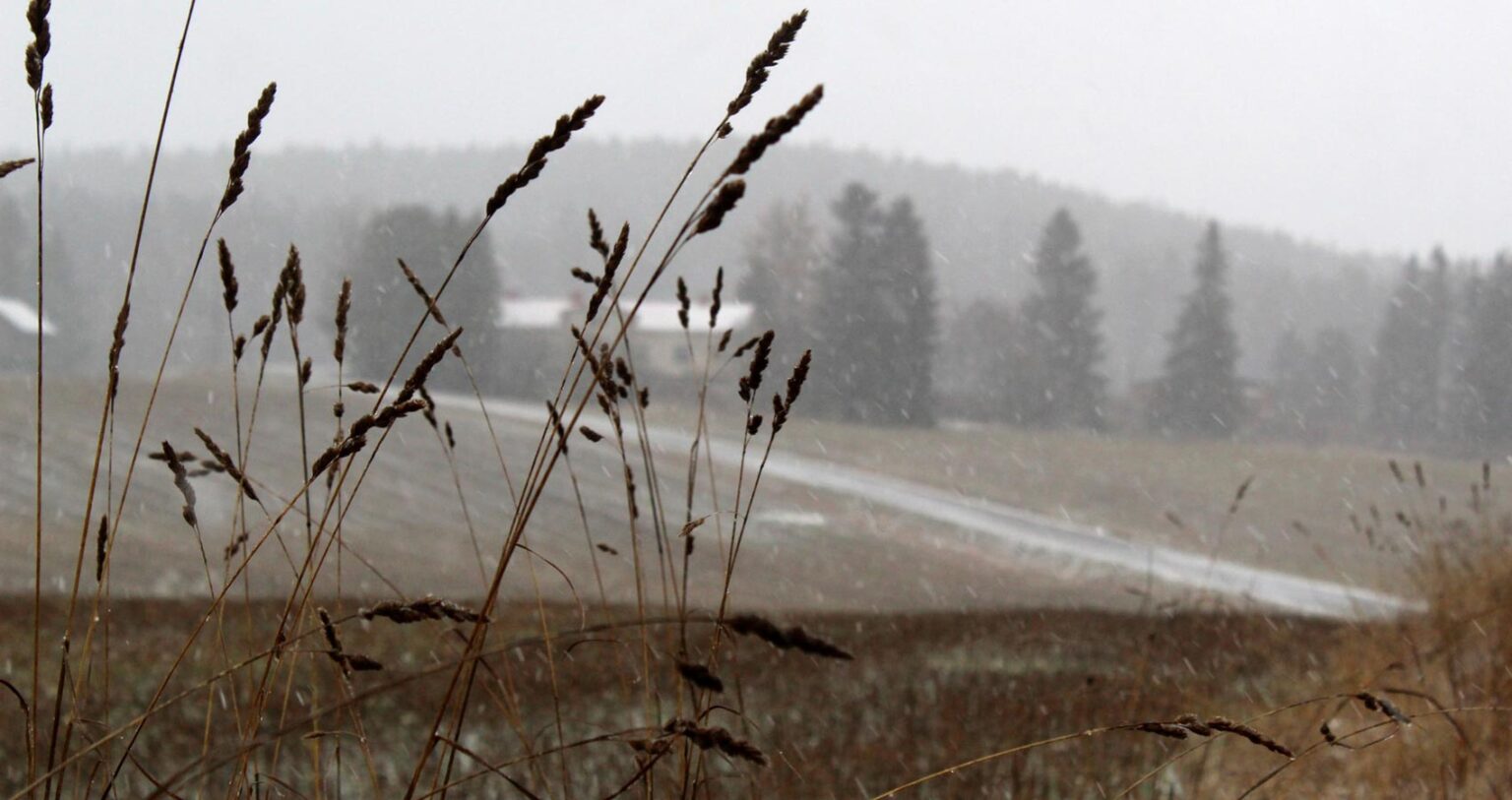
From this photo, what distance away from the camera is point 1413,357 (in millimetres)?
51938

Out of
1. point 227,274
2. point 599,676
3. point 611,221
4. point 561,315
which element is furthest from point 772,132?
point 611,221

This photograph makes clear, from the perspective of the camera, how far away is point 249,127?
1345 millimetres

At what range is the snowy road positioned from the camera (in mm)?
18831

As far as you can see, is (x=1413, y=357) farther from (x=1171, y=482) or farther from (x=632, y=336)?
(x=632, y=336)

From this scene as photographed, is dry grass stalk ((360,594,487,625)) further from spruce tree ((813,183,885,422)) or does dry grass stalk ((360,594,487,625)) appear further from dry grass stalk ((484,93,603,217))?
spruce tree ((813,183,885,422))

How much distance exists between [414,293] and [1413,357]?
39.3 metres

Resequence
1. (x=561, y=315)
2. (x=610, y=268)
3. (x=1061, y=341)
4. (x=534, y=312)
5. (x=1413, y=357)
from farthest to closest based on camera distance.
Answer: (x=534, y=312) → (x=561, y=315) → (x=1413, y=357) → (x=1061, y=341) → (x=610, y=268)

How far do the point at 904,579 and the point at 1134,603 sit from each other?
3179 mm

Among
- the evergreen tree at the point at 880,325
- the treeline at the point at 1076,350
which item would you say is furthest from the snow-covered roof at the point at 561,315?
the evergreen tree at the point at 880,325

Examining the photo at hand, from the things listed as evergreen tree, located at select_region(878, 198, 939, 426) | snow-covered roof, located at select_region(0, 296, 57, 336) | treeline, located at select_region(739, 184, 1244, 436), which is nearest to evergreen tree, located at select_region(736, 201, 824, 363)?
treeline, located at select_region(739, 184, 1244, 436)

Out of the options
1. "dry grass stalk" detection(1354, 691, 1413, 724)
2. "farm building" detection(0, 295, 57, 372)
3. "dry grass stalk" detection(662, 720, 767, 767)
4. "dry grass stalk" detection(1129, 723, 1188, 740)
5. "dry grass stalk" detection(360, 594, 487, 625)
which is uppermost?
"dry grass stalk" detection(360, 594, 487, 625)

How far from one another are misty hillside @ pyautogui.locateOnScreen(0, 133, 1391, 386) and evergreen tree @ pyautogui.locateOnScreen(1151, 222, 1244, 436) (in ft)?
19.9

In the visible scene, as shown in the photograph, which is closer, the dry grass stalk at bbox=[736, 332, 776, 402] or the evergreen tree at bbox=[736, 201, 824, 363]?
the dry grass stalk at bbox=[736, 332, 776, 402]

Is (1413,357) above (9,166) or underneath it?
above
